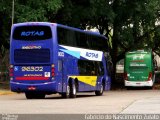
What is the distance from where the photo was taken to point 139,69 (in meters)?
48.8

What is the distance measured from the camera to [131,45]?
5138 cm

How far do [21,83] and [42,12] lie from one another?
12.7m

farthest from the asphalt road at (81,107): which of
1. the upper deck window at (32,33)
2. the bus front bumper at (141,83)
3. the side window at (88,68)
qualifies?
the bus front bumper at (141,83)

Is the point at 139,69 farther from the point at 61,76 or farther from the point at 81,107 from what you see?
the point at 81,107

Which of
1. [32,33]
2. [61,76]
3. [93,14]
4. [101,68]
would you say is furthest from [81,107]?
[93,14]

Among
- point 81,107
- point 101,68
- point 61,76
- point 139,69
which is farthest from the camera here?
point 139,69

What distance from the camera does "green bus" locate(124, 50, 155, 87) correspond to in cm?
4841

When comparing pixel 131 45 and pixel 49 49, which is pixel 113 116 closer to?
pixel 49 49

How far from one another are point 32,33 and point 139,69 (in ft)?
75.1

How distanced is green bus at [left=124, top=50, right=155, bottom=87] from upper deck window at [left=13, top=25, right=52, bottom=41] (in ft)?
73.2

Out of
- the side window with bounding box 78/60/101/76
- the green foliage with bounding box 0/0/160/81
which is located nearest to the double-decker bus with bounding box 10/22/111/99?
the side window with bounding box 78/60/101/76

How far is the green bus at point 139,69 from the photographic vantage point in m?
48.4

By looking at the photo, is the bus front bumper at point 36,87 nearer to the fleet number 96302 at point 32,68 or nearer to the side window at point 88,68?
the fleet number 96302 at point 32,68

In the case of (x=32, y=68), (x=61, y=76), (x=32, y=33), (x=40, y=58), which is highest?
(x=32, y=33)
